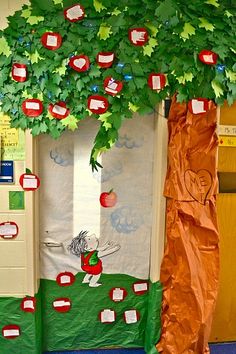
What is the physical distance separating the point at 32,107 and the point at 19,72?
204 mm

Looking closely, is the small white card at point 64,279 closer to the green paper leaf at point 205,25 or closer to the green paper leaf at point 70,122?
the green paper leaf at point 70,122

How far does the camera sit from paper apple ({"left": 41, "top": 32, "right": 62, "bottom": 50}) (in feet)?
5.84

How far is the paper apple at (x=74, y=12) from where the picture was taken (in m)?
1.77

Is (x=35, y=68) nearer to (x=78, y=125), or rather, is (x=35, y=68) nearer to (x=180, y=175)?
(x=78, y=125)

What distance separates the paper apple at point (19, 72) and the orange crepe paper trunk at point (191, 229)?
87cm

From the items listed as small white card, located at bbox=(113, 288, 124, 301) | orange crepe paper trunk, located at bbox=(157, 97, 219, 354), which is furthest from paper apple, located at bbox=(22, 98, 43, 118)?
small white card, located at bbox=(113, 288, 124, 301)

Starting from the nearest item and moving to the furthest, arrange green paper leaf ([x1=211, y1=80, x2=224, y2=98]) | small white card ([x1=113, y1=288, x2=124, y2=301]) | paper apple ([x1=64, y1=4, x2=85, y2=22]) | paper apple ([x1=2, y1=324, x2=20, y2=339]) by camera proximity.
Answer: paper apple ([x1=64, y1=4, x2=85, y2=22]), green paper leaf ([x1=211, y1=80, x2=224, y2=98]), paper apple ([x1=2, y1=324, x2=20, y2=339]), small white card ([x1=113, y1=288, x2=124, y2=301])

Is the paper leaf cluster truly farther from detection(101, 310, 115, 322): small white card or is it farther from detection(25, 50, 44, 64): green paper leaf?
detection(101, 310, 115, 322): small white card

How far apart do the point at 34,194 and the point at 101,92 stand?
73 cm

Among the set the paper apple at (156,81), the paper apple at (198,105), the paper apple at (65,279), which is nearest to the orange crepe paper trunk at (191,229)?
the paper apple at (198,105)

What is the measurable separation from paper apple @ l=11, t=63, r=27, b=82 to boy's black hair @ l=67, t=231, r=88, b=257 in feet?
3.33

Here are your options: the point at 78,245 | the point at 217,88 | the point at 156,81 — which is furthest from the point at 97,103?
the point at 78,245

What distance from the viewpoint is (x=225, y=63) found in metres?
1.91

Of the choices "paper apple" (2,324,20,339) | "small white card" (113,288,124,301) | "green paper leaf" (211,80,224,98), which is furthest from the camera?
"small white card" (113,288,124,301)
